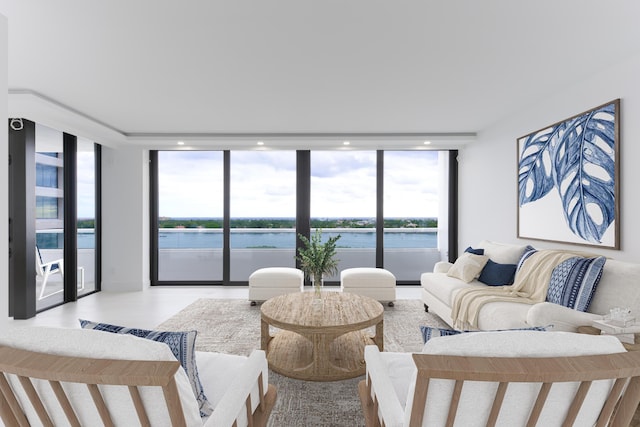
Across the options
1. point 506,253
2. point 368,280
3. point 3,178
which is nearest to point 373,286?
point 368,280

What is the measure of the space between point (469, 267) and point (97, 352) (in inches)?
151

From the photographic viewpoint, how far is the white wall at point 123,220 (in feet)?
18.7

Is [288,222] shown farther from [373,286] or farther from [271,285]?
[373,286]

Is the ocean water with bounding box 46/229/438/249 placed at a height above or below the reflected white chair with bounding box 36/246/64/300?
above

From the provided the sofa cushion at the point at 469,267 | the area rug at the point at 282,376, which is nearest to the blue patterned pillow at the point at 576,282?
the sofa cushion at the point at 469,267

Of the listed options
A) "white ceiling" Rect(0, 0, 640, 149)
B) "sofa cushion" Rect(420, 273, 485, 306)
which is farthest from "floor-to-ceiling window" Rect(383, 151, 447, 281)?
"white ceiling" Rect(0, 0, 640, 149)

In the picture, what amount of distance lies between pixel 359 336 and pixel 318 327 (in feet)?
2.75

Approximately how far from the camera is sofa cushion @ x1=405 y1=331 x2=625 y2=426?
1014 mm

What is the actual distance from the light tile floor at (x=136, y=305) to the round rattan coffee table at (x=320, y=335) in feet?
5.92

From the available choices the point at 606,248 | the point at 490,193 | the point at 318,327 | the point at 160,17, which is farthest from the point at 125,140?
the point at 606,248

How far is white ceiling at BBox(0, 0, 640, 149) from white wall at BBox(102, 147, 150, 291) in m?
1.64

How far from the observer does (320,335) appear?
8.70ft

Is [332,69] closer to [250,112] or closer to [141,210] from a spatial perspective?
[250,112]

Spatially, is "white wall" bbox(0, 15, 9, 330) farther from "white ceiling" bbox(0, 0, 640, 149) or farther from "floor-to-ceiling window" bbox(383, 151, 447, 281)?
"floor-to-ceiling window" bbox(383, 151, 447, 281)
